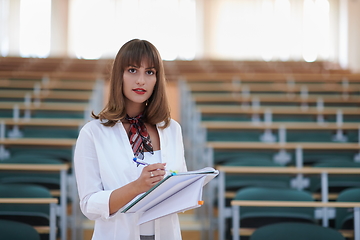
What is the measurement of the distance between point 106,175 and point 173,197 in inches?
6.5

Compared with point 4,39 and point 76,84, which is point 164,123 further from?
point 4,39

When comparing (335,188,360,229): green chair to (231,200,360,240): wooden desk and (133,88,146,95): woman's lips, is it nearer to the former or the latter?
(231,200,360,240): wooden desk

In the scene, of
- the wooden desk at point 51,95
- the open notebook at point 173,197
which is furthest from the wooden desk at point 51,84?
the open notebook at point 173,197

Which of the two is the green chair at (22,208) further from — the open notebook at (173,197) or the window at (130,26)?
the window at (130,26)

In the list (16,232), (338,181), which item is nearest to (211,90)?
(338,181)

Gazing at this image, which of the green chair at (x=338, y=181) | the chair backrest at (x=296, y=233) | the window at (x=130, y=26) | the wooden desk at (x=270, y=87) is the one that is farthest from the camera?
the window at (x=130, y=26)

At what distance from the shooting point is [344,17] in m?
7.16

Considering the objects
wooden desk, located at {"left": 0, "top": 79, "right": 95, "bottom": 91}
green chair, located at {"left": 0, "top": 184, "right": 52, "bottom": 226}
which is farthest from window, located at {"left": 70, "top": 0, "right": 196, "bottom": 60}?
green chair, located at {"left": 0, "top": 184, "right": 52, "bottom": 226}

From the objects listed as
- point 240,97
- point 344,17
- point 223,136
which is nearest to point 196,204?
point 223,136

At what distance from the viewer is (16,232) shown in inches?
67.3

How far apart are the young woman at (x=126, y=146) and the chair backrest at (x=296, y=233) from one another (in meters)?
0.76

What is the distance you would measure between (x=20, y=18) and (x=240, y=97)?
19.4ft

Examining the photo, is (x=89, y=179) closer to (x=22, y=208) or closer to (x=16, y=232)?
(x=16, y=232)

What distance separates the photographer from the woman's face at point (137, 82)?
1.06m
